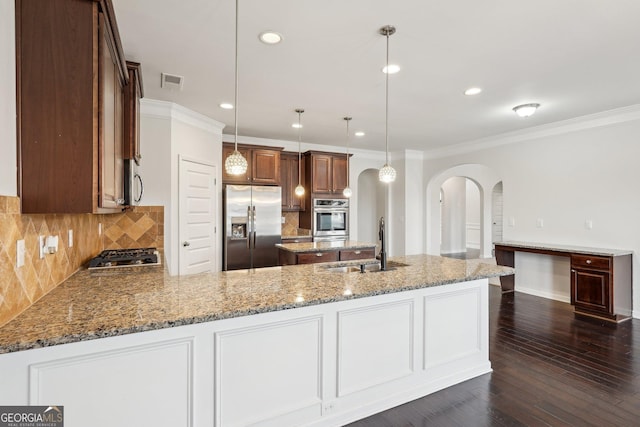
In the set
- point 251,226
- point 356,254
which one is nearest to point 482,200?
point 356,254

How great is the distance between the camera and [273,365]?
1.79 m

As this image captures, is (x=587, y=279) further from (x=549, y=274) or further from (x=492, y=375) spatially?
(x=492, y=375)

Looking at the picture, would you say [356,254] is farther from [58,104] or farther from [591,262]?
[58,104]

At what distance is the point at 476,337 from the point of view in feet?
8.64

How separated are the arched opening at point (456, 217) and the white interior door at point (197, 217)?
7.64 m

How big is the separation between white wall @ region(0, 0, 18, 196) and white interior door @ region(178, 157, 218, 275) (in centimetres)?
274

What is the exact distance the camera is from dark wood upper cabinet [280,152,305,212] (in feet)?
19.6

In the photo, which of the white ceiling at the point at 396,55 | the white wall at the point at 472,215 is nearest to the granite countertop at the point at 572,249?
the white ceiling at the point at 396,55

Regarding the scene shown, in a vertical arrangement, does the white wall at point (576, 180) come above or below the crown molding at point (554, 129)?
below

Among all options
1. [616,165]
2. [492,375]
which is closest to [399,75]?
[492,375]

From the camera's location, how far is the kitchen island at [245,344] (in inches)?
52.4

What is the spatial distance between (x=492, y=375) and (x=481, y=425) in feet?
2.33

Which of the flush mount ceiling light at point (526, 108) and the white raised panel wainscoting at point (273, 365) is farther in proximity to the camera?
the flush mount ceiling light at point (526, 108)

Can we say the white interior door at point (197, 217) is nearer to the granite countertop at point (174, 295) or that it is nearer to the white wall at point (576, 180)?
the granite countertop at point (174, 295)
